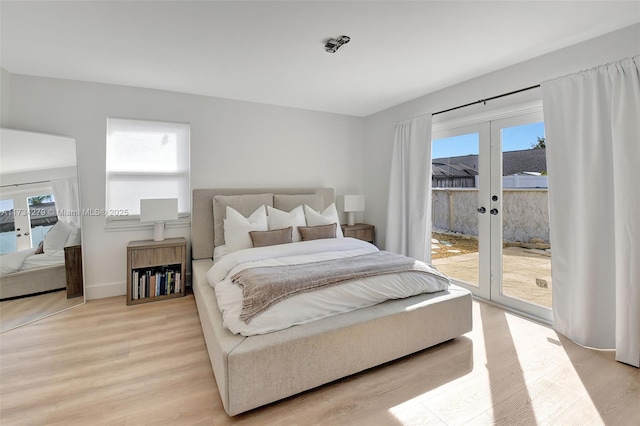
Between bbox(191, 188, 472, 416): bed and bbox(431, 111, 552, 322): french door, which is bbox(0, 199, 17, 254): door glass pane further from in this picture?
bbox(431, 111, 552, 322): french door

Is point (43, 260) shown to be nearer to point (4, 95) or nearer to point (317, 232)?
point (4, 95)

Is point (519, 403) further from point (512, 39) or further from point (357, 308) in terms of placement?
point (512, 39)

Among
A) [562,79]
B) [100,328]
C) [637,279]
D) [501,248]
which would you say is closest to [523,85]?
[562,79]

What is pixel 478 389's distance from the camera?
71.6 inches

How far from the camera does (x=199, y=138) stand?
Answer: 374cm

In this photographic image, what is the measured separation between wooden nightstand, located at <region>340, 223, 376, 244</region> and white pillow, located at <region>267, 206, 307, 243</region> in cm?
94

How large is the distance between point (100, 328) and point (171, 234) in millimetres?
1288

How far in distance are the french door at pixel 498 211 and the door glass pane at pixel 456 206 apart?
1cm

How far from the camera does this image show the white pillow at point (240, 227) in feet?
10.7

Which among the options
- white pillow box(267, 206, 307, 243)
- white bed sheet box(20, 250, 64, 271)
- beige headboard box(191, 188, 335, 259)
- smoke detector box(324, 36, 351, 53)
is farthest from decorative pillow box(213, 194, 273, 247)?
smoke detector box(324, 36, 351, 53)

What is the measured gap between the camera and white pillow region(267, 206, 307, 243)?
139 inches

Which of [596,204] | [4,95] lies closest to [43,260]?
[4,95]

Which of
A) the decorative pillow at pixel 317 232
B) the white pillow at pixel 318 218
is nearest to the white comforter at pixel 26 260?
the decorative pillow at pixel 317 232

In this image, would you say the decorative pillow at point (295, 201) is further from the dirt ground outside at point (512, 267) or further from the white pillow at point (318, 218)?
the dirt ground outside at point (512, 267)
